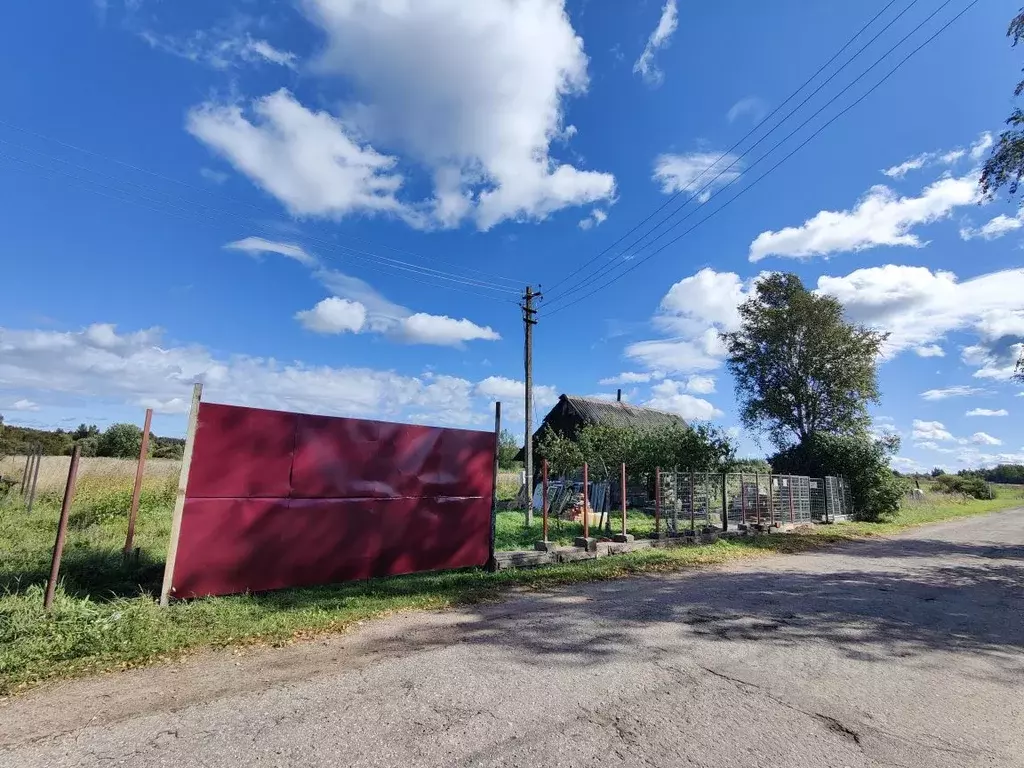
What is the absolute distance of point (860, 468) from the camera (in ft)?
82.2

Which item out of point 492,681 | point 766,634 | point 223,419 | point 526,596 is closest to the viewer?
point 492,681

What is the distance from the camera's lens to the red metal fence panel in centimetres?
657

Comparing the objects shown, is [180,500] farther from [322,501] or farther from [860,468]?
[860,468]

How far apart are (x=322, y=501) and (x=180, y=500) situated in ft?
5.67

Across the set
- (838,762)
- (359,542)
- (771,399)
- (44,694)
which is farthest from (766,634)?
(771,399)

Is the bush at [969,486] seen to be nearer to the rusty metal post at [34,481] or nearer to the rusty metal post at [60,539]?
the rusty metal post at [60,539]

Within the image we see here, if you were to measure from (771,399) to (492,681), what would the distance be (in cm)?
3436

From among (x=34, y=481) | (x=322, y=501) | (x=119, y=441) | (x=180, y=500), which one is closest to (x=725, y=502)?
(x=322, y=501)

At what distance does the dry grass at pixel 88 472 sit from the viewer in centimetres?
1583

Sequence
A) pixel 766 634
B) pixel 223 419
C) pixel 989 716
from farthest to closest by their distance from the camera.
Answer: pixel 223 419, pixel 766 634, pixel 989 716

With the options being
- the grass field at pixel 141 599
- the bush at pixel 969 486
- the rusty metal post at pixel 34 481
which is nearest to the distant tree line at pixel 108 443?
the rusty metal post at pixel 34 481

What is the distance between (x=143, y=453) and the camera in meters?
7.05

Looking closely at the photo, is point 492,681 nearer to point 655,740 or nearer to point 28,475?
point 655,740

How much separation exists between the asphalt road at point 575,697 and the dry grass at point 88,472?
1385cm
